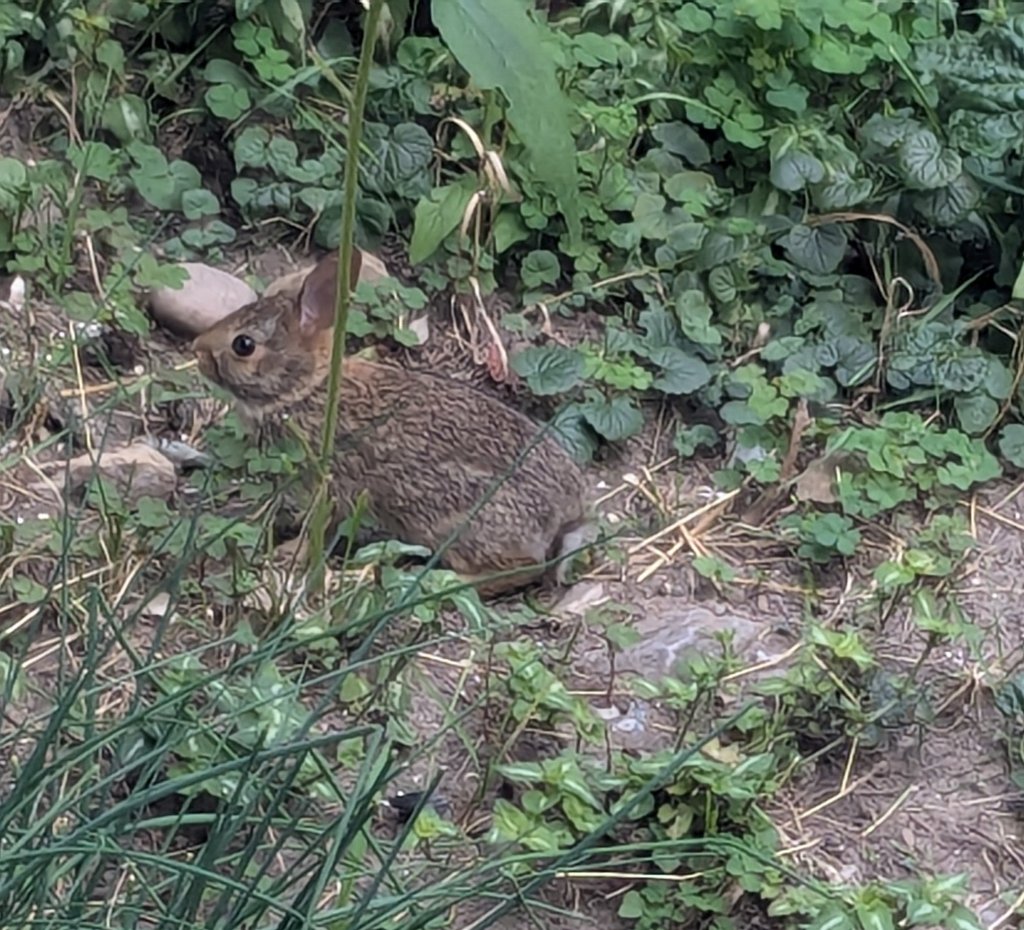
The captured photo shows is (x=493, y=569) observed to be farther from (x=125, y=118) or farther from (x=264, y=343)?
(x=125, y=118)

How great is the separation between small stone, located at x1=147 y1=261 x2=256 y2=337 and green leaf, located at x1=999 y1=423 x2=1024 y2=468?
1756 millimetres

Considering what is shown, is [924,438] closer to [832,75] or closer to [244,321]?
[832,75]

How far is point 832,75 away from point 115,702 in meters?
2.58

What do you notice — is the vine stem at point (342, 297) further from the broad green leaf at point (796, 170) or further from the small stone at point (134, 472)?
the broad green leaf at point (796, 170)

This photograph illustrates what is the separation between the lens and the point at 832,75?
4.85 meters

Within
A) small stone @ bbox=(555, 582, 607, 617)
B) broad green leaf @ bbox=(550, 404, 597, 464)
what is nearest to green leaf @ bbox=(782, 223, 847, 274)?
broad green leaf @ bbox=(550, 404, 597, 464)

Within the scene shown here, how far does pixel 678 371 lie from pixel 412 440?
0.68m

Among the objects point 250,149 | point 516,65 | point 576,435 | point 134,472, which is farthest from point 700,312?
point 516,65

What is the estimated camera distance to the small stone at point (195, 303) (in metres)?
4.36

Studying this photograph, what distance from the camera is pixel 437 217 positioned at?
173 inches

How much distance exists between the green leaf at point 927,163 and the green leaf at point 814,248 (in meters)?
0.23

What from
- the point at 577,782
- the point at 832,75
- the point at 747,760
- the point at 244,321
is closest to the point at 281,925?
the point at 577,782

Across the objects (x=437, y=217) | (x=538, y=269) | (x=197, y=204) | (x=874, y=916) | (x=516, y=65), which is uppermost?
(x=516, y=65)

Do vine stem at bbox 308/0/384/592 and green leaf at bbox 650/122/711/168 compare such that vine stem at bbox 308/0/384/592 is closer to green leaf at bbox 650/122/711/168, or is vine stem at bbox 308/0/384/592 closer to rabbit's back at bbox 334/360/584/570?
rabbit's back at bbox 334/360/584/570
